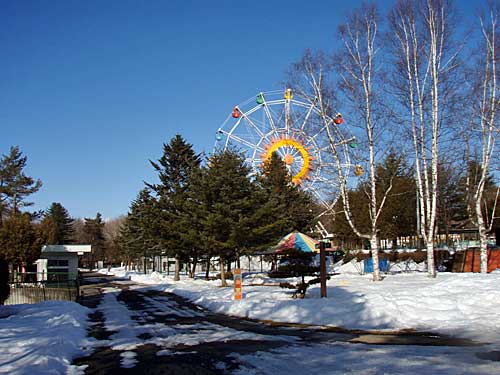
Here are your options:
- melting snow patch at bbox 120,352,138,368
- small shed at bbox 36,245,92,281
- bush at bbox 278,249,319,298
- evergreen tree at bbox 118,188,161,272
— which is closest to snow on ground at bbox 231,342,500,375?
melting snow patch at bbox 120,352,138,368

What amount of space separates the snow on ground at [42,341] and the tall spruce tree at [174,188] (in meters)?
19.8

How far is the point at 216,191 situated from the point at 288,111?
678 inches

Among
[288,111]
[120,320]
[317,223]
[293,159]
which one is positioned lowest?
[120,320]

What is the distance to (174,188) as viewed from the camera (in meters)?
42.3

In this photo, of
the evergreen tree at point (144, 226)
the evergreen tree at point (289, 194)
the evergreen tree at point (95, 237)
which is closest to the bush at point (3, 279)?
the evergreen tree at point (144, 226)

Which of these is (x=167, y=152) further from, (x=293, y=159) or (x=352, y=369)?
(x=352, y=369)

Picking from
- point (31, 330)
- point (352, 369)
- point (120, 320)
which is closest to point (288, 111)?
point (120, 320)

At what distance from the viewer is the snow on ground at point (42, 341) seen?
8.53 m

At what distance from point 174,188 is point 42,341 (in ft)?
105

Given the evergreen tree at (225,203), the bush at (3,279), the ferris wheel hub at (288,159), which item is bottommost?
the bush at (3,279)

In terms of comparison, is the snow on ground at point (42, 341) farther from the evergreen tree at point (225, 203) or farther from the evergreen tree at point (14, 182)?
the evergreen tree at point (14, 182)

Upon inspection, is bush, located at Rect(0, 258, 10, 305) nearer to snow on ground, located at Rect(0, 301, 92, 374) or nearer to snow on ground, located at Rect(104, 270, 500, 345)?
snow on ground, located at Rect(0, 301, 92, 374)

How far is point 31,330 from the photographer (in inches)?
A: 490

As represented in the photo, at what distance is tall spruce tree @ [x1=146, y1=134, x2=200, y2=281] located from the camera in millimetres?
37184
